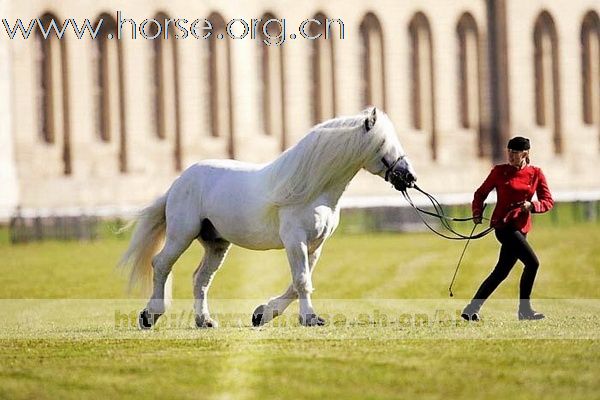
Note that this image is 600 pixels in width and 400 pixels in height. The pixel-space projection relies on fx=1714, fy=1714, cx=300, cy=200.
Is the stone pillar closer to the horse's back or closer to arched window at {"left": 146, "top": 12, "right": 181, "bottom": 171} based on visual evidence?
arched window at {"left": 146, "top": 12, "right": 181, "bottom": 171}

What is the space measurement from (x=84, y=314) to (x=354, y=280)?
7.28 m

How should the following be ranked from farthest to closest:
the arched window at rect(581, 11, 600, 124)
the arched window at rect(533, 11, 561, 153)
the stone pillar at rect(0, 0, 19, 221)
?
the arched window at rect(581, 11, 600, 124)
the arched window at rect(533, 11, 561, 153)
the stone pillar at rect(0, 0, 19, 221)

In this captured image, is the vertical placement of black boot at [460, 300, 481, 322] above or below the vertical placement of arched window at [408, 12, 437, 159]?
below

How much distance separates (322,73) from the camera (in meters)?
54.7

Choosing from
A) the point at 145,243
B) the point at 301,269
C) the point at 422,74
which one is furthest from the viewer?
the point at 422,74

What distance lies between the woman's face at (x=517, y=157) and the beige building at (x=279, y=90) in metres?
27.6

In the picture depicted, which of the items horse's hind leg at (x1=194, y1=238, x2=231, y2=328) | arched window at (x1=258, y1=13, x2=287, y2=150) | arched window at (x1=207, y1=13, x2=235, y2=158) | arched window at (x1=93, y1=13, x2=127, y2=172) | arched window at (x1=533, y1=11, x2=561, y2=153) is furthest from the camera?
arched window at (x1=533, y1=11, x2=561, y2=153)

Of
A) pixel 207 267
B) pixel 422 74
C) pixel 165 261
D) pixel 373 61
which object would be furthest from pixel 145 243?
pixel 422 74

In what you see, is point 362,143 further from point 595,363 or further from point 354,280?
point 354,280

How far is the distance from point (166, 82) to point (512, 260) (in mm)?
36741

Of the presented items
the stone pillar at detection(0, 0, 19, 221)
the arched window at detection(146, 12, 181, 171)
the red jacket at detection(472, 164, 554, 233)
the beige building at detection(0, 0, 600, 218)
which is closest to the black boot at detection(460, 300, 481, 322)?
the red jacket at detection(472, 164, 554, 233)

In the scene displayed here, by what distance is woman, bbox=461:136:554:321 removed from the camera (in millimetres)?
13969

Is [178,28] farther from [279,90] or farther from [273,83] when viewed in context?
[279,90]

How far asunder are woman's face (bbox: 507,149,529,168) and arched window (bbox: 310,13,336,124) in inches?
1595
